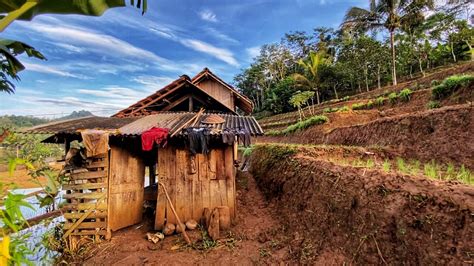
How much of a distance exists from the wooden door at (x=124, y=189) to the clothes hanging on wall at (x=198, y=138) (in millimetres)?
2063

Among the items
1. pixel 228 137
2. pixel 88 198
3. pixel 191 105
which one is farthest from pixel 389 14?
pixel 88 198

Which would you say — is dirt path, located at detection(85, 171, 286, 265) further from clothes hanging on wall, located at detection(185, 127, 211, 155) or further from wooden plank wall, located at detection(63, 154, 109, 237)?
clothes hanging on wall, located at detection(185, 127, 211, 155)

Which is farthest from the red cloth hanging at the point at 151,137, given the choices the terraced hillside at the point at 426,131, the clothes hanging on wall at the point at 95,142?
the terraced hillside at the point at 426,131

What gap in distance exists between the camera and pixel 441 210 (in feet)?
10.2

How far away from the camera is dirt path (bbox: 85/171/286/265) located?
5.29m

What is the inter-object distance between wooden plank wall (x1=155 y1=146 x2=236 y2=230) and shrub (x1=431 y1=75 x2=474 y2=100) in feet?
25.7

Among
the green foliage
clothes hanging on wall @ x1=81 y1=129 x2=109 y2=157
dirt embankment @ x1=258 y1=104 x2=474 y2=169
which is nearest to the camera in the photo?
clothes hanging on wall @ x1=81 y1=129 x2=109 y2=157

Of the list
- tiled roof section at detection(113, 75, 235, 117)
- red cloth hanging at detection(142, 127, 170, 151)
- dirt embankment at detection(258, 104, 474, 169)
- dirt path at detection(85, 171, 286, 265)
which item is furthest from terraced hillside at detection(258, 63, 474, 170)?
red cloth hanging at detection(142, 127, 170, 151)

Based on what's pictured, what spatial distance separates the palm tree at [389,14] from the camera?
20.1 metres

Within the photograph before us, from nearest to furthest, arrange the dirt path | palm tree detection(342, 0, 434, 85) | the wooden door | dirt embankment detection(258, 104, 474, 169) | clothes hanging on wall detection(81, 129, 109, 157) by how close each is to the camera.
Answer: the dirt path → clothes hanging on wall detection(81, 129, 109, 157) → dirt embankment detection(258, 104, 474, 169) → the wooden door → palm tree detection(342, 0, 434, 85)

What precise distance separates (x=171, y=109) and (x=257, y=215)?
549 cm

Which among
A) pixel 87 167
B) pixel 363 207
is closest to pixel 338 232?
pixel 363 207

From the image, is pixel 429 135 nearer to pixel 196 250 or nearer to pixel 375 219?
pixel 375 219

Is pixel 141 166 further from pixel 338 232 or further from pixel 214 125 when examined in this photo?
pixel 338 232
